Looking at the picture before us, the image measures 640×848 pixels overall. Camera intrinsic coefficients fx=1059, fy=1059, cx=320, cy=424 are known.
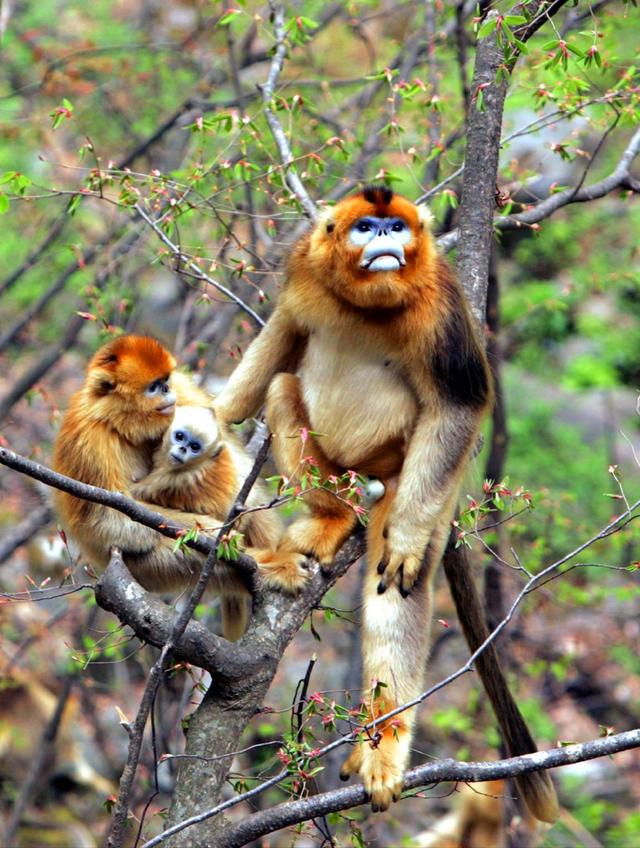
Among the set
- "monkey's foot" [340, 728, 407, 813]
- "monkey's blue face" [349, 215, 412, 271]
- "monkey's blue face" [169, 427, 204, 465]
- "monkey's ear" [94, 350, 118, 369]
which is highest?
"monkey's blue face" [349, 215, 412, 271]

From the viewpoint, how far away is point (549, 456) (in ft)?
33.1

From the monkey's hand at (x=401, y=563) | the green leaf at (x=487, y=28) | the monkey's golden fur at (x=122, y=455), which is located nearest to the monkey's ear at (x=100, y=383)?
the monkey's golden fur at (x=122, y=455)

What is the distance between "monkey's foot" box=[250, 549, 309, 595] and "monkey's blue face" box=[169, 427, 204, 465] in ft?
1.65

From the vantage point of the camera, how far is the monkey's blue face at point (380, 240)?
330 centimetres

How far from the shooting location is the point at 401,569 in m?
3.38

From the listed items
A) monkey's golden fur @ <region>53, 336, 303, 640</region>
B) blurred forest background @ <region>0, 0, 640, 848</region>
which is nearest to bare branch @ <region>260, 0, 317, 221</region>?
blurred forest background @ <region>0, 0, 640, 848</region>

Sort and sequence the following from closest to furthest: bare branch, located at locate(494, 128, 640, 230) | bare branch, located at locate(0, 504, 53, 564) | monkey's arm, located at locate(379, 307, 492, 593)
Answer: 1. monkey's arm, located at locate(379, 307, 492, 593)
2. bare branch, located at locate(494, 128, 640, 230)
3. bare branch, located at locate(0, 504, 53, 564)

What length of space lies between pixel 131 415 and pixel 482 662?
1.53 metres

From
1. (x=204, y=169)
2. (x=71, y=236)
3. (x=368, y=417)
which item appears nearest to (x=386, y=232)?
(x=368, y=417)

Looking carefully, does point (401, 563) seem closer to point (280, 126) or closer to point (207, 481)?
point (207, 481)

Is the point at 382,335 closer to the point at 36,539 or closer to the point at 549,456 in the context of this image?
the point at 36,539

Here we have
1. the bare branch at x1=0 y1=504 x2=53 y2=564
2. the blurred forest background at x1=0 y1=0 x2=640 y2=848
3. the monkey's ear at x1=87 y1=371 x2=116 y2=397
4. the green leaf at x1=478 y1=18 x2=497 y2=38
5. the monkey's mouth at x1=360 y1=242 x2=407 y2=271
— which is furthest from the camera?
the bare branch at x1=0 y1=504 x2=53 y2=564

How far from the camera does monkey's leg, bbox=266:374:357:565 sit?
346 cm

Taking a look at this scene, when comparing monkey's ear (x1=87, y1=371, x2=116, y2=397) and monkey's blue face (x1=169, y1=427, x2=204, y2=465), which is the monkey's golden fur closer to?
monkey's ear (x1=87, y1=371, x2=116, y2=397)
